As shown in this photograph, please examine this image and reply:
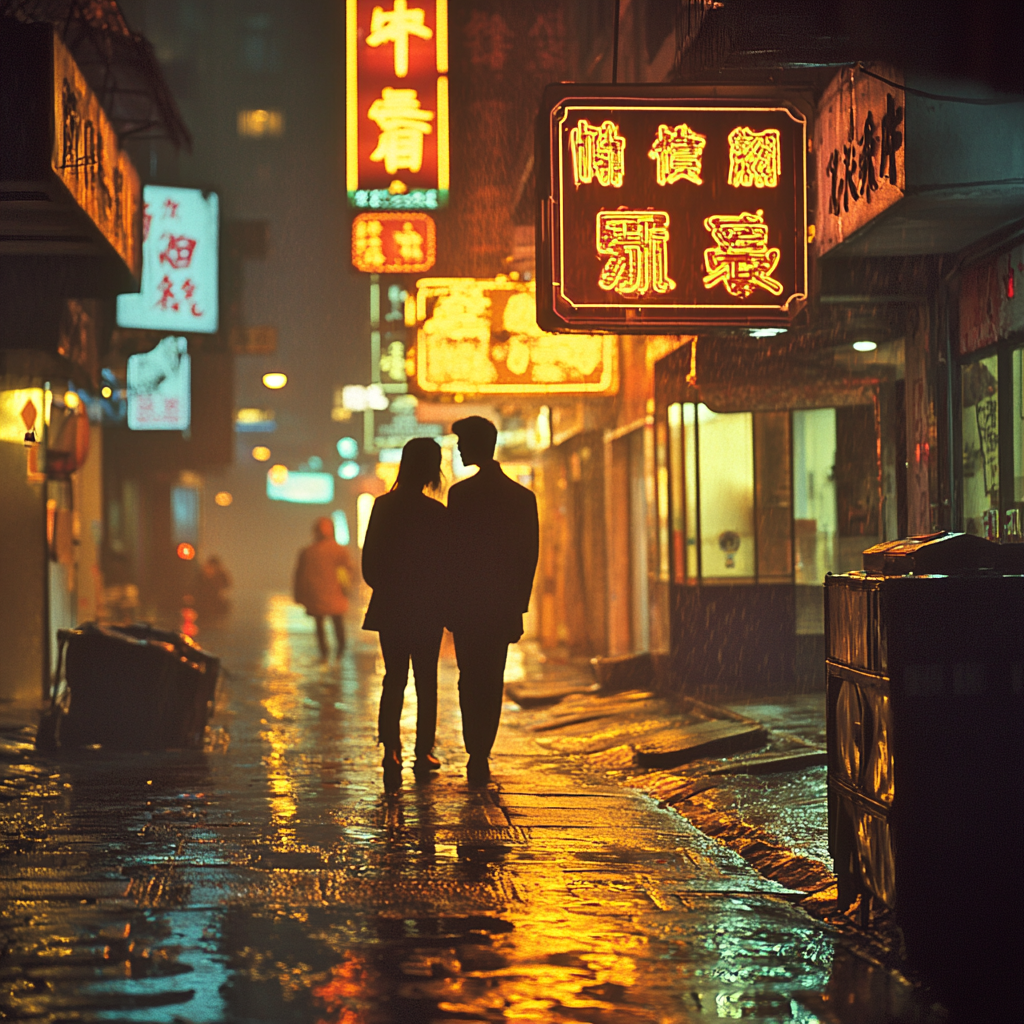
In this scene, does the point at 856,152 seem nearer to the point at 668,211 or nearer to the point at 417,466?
the point at 668,211

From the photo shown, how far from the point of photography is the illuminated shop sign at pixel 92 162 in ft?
29.5

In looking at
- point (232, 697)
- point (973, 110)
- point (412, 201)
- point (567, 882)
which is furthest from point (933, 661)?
point (412, 201)

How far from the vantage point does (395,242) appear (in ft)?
61.9

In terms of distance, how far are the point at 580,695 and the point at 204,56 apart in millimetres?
82658

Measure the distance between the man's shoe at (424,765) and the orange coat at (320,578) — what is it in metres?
13.2

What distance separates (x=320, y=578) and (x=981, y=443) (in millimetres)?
13797

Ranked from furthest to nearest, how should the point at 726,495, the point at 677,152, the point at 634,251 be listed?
1. the point at 726,495
2. the point at 677,152
3. the point at 634,251

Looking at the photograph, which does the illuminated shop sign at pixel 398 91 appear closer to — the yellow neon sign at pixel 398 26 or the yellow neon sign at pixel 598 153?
the yellow neon sign at pixel 398 26

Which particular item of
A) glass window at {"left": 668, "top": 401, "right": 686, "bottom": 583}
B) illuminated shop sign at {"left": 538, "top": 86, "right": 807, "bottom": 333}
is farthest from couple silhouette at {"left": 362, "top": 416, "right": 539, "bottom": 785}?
glass window at {"left": 668, "top": 401, "right": 686, "bottom": 583}

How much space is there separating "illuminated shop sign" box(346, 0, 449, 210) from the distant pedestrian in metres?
6.25

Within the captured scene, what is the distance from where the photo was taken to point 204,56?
294 feet

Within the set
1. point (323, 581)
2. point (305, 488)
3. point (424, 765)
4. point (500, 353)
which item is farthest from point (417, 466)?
point (305, 488)

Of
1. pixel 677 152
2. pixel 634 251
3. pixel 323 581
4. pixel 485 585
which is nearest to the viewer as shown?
pixel 485 585

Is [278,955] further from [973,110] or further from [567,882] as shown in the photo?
[973,110]
